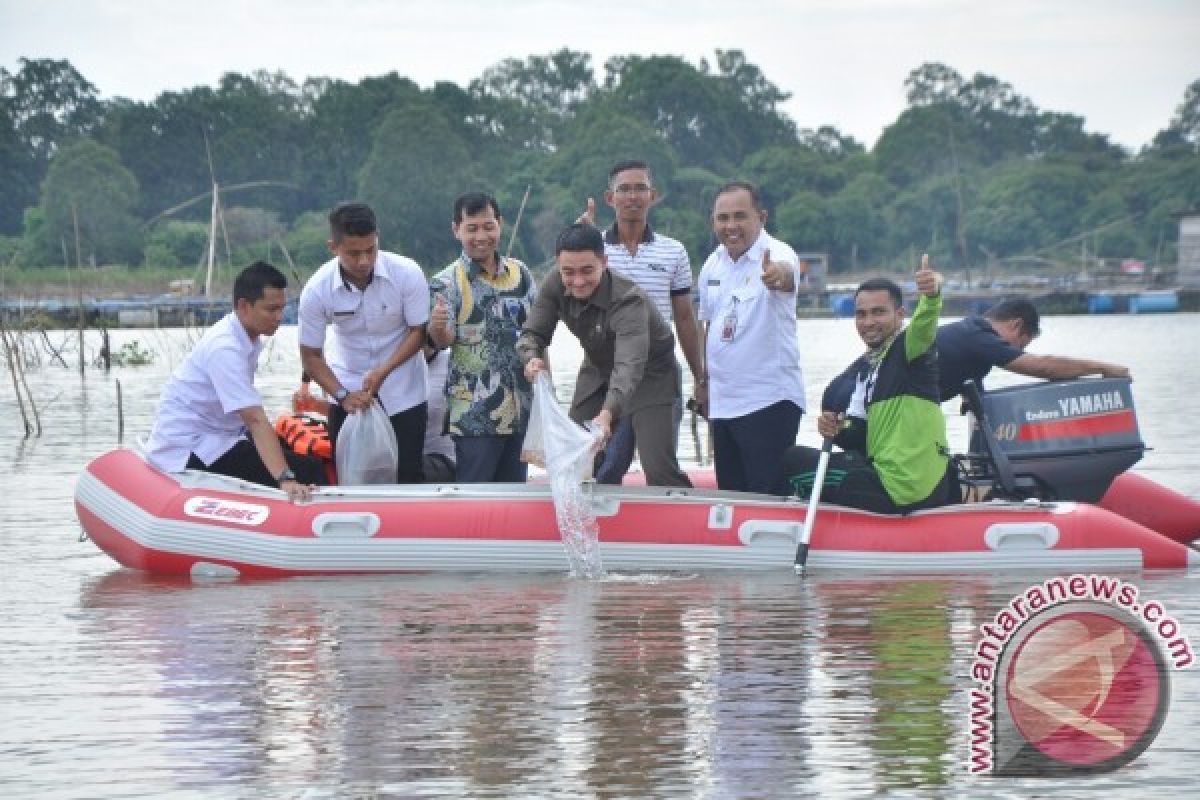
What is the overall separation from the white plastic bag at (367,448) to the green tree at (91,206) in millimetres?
51300

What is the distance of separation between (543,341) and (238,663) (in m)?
2.15

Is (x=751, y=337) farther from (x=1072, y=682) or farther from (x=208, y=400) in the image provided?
(x=1072, y=682)

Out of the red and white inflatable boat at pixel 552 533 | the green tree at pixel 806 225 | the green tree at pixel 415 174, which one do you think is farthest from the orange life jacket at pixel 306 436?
the green tree at pixel 806 225

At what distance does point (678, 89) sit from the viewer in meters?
108

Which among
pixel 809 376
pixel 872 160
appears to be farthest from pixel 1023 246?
pixel 809 376

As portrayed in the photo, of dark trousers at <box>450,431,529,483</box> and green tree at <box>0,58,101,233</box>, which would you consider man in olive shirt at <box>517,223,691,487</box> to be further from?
green tree at <box>0,58,101,233</box>

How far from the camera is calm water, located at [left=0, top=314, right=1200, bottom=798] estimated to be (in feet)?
17.8

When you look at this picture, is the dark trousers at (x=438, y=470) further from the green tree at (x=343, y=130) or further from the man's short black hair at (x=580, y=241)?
the green tree at (x=343, y=130)

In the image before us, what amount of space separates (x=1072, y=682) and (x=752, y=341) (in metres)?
2.77

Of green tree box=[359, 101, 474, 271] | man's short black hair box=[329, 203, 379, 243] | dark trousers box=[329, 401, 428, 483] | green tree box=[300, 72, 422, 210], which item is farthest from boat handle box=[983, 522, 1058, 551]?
green tree box=[300, 72, 422, 210]

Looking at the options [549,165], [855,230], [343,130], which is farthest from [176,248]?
[343,130]

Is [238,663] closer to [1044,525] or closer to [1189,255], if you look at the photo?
[1044,525]

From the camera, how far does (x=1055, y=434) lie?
337 inches

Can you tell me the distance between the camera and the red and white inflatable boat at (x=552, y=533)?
8484 millimetres
